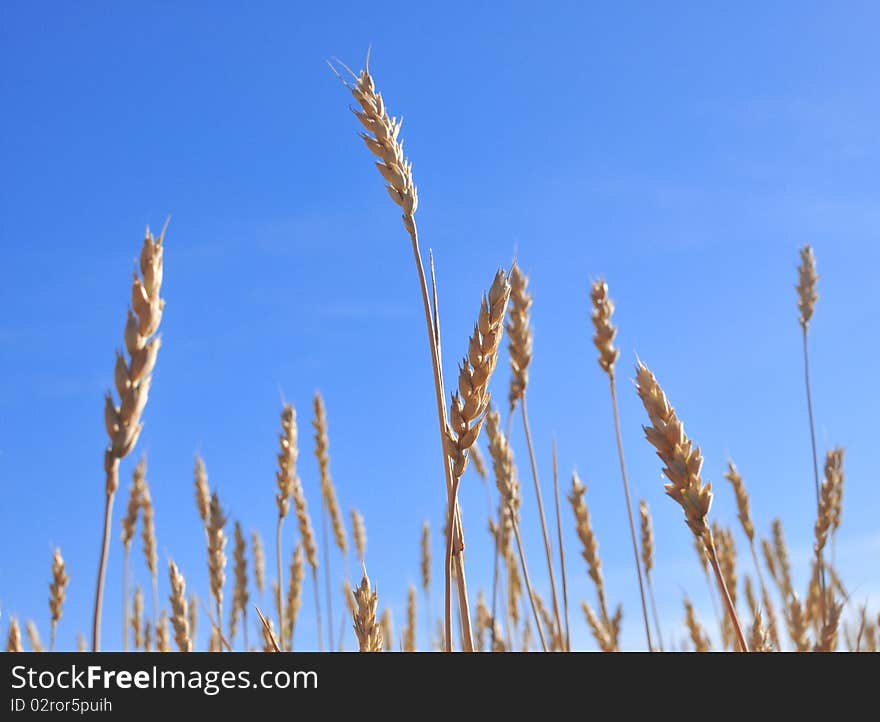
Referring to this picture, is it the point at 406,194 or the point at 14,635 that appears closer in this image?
the point at 406,194

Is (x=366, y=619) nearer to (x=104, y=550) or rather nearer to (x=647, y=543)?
(x=104, y=550)

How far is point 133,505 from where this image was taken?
428 centimetres

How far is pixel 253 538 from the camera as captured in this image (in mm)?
6160

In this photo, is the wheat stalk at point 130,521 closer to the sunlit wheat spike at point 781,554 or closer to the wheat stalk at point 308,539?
the wheat stalk at point 308,539

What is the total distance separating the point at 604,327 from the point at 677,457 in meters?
1.71

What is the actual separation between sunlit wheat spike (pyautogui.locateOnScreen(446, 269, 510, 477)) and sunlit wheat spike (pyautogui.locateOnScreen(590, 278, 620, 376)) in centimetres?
174

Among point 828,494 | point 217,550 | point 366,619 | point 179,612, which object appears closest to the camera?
point 366,619

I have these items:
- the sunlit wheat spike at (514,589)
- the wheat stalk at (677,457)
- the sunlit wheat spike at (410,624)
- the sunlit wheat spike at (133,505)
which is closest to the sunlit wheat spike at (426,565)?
the sunlit wheat spike at (410,624)

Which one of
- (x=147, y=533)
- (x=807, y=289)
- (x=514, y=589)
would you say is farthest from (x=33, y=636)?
(x=807, y=289)

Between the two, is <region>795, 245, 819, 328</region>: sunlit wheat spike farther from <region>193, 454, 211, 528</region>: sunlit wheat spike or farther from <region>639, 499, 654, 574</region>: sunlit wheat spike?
<region>193, 454, 211, 528</region>: sunlit wheat spike

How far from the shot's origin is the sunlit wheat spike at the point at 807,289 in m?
4.16
